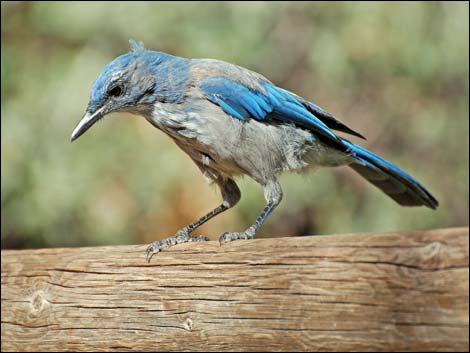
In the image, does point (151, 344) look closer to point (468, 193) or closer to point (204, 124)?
point (204, 124)

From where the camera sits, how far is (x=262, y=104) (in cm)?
338

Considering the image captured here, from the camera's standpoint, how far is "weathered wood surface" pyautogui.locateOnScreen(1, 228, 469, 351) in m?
1.89

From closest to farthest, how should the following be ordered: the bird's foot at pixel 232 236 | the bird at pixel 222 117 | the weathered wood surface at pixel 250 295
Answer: the weathered wood surface at pixel 250 295
the bird's foot at pixel 232 236
the bird at pixel 222 117

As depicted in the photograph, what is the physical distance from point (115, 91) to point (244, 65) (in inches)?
86.8

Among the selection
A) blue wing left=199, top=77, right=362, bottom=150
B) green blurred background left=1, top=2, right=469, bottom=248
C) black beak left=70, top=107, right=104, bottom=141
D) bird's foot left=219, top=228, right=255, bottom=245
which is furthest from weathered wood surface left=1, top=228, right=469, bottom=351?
green blurred background left=1, top=2, right=469, bottom=248

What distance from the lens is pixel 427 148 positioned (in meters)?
5.65

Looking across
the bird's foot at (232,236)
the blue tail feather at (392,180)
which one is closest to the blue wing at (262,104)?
the blue tail feather at (392,180)

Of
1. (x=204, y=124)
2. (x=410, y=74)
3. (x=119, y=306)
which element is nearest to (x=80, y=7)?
(x=410, y=74)

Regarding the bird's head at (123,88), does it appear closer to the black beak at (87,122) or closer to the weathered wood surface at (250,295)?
the black beak at (87,122)

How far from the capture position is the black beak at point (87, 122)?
10.8 ft

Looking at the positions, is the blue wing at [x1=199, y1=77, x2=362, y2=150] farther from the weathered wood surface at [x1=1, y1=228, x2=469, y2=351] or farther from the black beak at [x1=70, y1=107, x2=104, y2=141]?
the weathered wood surface at [x1=1, y1=228, x2=469, y2=351]

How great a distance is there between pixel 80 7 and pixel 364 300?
13.3 ft

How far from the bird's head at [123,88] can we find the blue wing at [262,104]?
0.71 feet

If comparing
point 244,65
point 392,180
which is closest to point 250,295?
point 392,180
